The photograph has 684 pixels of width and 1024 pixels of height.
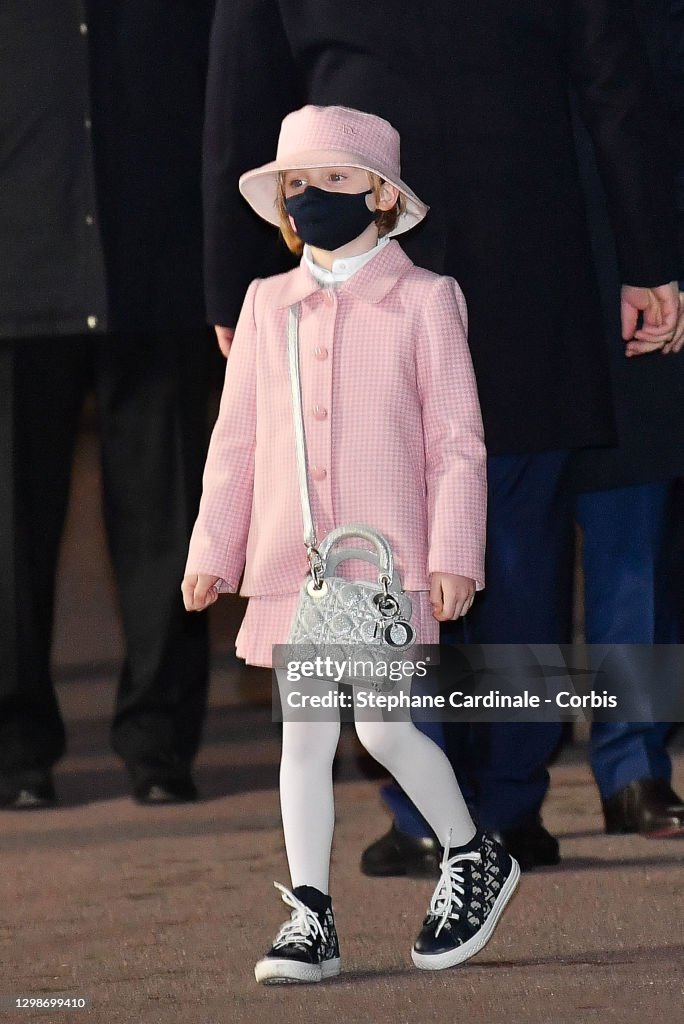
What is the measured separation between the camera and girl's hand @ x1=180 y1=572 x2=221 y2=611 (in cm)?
224

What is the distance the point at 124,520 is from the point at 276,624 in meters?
1.20

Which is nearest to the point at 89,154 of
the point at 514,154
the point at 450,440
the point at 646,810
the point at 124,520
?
the point at 124,520

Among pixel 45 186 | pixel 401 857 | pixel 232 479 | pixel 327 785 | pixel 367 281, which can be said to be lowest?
pixel 401 857

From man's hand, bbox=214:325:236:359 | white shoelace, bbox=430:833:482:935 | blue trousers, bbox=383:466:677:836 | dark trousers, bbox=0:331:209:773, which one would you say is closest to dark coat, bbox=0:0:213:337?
dark trousers, bbox=0:331:209:773

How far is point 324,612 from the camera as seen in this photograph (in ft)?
6.95

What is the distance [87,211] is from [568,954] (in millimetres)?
1672

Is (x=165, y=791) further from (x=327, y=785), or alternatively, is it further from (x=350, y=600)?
(x=350, y=600)

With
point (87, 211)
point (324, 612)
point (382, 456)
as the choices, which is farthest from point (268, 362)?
point (87, 211)

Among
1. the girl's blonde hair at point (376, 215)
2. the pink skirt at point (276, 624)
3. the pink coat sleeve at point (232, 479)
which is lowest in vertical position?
the pink skirt at point (276, 624)

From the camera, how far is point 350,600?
212 centimetres

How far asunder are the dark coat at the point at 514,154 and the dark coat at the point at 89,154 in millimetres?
670

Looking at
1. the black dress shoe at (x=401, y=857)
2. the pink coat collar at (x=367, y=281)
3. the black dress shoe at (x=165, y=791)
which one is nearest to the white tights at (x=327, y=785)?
the black dress shoe at (x=401, y=857)

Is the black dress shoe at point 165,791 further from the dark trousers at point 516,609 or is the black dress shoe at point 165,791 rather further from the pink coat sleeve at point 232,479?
the pink coat sleeve at point 232,479

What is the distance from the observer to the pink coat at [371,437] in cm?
218
